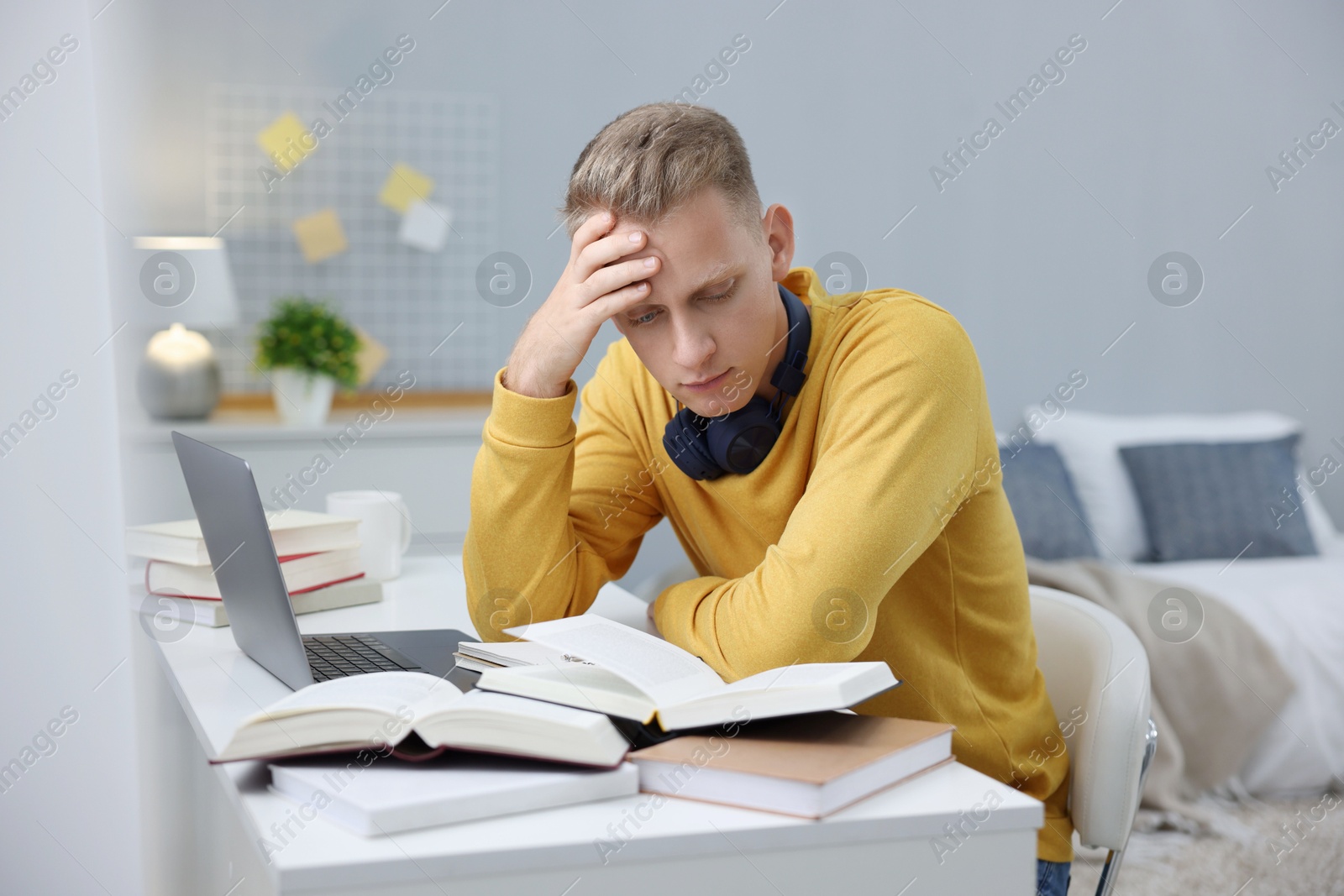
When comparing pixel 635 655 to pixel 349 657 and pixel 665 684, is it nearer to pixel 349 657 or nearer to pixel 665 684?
pixel 665 684

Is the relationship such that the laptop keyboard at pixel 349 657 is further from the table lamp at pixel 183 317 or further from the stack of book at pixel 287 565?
the table lamp at pixel 183 317

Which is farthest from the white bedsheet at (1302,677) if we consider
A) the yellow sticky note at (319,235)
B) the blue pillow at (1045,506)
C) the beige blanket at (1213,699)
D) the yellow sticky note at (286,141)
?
the yellow sticky note at (286,141)

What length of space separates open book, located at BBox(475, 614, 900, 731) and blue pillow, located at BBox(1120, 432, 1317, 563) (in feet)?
8.44

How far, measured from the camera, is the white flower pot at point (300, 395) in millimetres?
2664

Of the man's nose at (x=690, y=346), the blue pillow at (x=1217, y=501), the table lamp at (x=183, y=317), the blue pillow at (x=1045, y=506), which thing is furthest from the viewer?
the blue pillow at (x=1217, y=501)

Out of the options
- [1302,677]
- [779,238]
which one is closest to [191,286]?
A: [779,238]

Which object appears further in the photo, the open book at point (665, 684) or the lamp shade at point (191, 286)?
the lamp shade at point (191, 286)

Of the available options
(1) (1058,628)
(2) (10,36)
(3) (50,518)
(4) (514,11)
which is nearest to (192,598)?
(3) (50,518)

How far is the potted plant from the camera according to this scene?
8.73ft

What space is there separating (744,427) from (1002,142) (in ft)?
8.49

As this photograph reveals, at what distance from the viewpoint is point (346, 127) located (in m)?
2.83

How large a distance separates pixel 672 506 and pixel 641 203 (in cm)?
44

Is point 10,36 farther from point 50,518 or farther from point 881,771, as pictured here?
point 881,771

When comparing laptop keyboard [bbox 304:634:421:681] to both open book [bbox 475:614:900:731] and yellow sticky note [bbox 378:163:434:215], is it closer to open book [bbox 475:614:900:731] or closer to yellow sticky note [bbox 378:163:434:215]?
open book [bbox 475:614:900:731]
